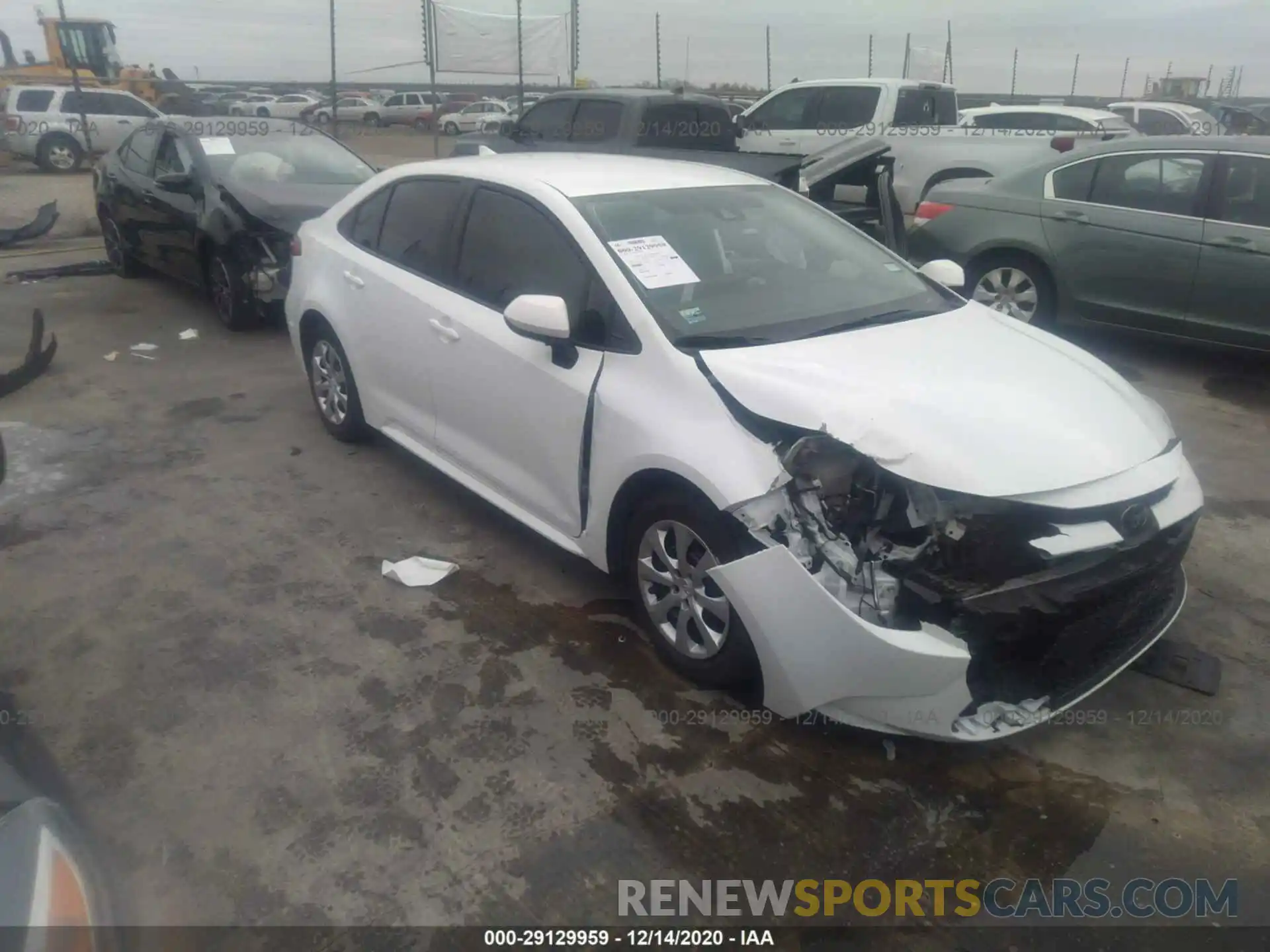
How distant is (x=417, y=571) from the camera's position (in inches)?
157

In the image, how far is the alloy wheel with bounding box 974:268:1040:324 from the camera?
6980 millimetres

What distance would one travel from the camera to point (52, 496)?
468cm

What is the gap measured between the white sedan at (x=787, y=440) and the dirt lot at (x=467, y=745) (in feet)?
0.96

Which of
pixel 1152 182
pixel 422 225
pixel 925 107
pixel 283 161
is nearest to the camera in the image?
pixel 422 225

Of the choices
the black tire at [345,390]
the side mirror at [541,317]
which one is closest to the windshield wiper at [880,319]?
the side mirror at [541,317]

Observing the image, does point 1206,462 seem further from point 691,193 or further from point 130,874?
point 130,874

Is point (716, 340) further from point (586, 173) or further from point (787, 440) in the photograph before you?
point (586, 173)

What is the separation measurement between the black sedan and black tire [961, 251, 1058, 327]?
16.8ft

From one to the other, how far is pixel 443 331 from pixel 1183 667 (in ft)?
10.0

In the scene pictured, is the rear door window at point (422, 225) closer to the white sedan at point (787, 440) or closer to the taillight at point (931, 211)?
the white sedan at point (787, 440)

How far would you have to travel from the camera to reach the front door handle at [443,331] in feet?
12.8

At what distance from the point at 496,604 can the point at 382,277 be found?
169 cm

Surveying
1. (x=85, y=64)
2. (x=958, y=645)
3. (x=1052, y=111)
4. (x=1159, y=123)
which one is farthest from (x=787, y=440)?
(x=85, y=64)

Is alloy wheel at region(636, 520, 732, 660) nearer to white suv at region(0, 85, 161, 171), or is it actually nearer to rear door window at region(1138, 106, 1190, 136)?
rear door window at region(1138, 106, 1190, 136)
